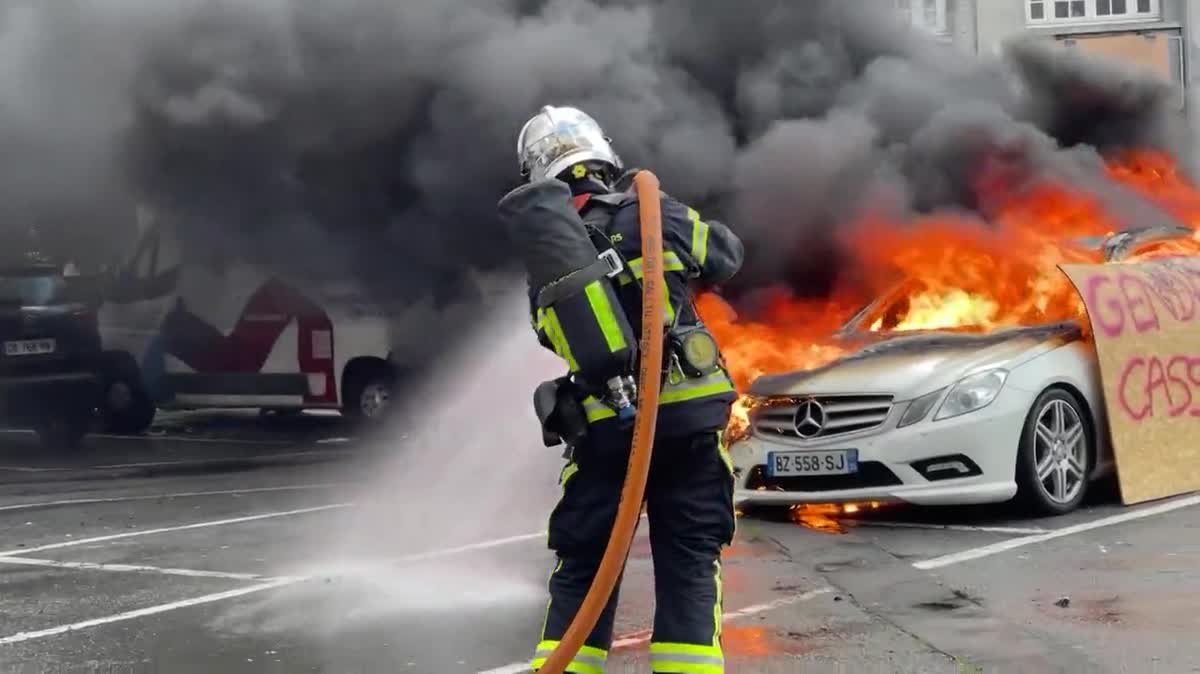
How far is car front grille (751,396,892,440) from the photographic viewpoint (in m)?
7.56

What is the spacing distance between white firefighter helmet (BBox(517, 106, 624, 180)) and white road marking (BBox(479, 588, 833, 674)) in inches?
68.5

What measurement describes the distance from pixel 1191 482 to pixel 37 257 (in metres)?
8.57

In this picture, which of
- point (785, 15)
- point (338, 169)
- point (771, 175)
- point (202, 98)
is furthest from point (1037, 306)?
point (202, 98)

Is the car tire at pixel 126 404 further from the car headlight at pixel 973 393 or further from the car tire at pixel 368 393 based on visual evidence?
the car headlight at pixel 973 393

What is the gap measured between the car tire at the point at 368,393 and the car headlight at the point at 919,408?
7.20m

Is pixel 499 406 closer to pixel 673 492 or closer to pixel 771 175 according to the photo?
pixel 771 175

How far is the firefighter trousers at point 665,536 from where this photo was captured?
3.99 meters

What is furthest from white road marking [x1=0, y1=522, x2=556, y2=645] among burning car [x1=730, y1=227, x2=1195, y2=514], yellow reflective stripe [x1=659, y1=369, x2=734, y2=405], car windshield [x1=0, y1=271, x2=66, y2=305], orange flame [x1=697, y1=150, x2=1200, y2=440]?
car windshield [x1=0, y1=271, x2=66, y2=305]

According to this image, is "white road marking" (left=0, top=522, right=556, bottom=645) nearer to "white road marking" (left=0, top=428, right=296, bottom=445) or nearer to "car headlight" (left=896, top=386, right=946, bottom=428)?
"car headlight" (left=896, top=386, right=946, bottom=428)

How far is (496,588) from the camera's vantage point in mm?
6508

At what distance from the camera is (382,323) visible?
12.8m

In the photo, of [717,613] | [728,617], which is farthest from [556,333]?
[728,617]

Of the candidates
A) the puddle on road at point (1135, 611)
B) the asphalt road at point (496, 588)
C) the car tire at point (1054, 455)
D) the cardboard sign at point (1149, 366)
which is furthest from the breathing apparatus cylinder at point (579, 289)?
the cardboard sign at point (1149, 366)

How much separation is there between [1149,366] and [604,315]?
5099mm
